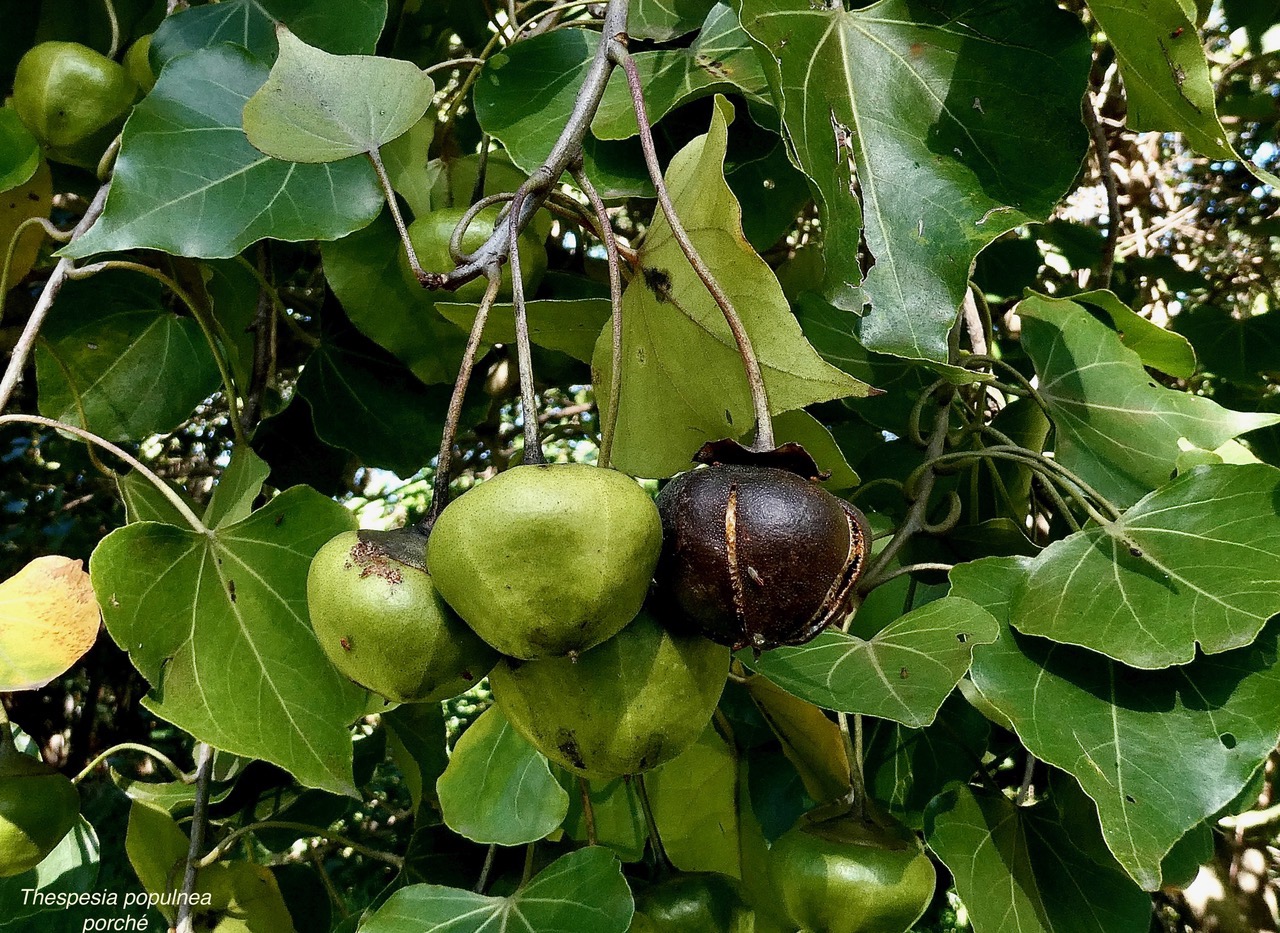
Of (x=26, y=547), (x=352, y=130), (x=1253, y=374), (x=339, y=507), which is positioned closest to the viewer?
(x=352, y=130)

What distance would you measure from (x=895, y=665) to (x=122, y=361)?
993 mm

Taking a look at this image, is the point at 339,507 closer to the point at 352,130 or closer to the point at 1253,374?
the point at 352,130

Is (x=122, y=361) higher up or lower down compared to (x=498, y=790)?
higher up

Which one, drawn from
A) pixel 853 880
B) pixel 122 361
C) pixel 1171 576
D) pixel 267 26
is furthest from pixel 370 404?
pixel 1171 576

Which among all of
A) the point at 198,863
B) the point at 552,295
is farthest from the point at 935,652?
→ the point at 198,863

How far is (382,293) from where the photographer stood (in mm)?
1051

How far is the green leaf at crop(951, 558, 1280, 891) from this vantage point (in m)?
0.72

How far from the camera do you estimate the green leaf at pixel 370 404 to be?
1.19 m

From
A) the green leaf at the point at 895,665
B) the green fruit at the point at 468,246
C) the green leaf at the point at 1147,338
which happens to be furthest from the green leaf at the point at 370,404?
the green leaf at the point at 1147,338

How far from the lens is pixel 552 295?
1092mm

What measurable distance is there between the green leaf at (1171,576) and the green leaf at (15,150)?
1003 mm

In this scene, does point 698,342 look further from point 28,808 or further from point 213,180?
point 28,808

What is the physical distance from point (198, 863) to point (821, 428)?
2.53ft

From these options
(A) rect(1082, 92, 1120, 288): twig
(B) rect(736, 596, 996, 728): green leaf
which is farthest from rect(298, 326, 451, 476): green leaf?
(A) rect(1082, 92, 1120, 288): twig
